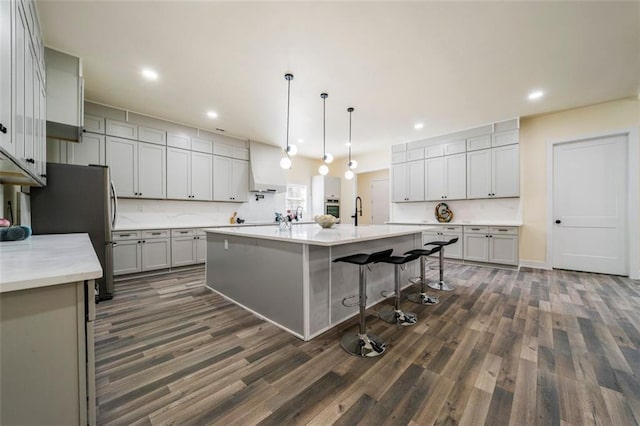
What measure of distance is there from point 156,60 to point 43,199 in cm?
203

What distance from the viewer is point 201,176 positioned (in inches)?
207

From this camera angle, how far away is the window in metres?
7.55

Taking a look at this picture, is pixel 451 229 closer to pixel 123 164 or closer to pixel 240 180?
pixel 240 180

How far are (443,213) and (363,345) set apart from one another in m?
4.71

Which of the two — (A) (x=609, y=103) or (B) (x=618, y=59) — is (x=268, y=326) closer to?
(B) (x=618, y=59)

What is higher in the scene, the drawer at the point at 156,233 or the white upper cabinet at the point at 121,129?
the white upper cabinet at the point at 121,129

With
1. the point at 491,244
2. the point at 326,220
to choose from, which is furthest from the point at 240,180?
the point at 491,244

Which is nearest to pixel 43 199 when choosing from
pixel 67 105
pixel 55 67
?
pixel 67 105

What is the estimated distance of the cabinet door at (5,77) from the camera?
125 cm

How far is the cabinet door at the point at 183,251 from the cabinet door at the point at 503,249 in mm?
5763

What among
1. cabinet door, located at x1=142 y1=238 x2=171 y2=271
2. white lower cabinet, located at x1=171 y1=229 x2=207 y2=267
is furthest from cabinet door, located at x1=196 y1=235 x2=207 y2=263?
cabinet door, located at x1=142 y1=238 x2=171 y2=271

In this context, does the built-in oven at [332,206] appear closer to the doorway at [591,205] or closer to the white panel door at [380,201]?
the white panel door at [380,201]

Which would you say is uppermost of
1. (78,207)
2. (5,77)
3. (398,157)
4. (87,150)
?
(398,157)

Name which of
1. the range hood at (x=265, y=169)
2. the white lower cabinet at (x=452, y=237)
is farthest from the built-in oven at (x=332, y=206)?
the white lower cabinet at (x=452, y=237)
